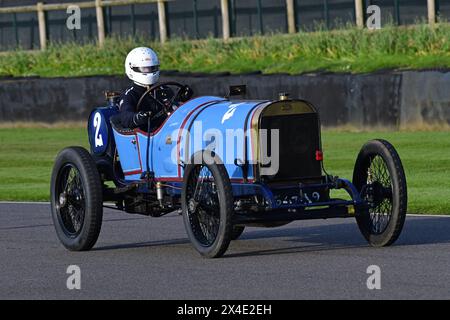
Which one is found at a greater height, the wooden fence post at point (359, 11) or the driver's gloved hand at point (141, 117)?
the wooden fence post at point (359, 11)

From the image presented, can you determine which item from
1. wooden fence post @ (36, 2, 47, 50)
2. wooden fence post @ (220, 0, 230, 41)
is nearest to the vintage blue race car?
wooden fence post @ (220, 0, 230, 41)

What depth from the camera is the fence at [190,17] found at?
25547 millimetres

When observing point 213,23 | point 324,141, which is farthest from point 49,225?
point 213,23

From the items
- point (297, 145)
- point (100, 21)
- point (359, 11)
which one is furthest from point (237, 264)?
point (100, 21)

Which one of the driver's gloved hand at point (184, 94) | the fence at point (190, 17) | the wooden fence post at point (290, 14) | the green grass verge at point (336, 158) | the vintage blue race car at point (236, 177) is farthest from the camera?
the wooden fence post at point (290, 14)

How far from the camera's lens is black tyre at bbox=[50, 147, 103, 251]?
1140cm

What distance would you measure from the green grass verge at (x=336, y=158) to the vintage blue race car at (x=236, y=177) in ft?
9.98

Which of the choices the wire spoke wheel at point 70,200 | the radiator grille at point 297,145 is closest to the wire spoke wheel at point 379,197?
the radiator grille at point 297,145

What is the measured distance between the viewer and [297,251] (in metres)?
11.1

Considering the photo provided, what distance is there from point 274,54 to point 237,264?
15.8 metres

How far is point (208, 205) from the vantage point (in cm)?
1064

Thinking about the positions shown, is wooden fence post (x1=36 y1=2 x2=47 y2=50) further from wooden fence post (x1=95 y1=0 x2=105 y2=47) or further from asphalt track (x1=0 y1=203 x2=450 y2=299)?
asphalt track (x1=0 y1=203 x2=450 y2=299)

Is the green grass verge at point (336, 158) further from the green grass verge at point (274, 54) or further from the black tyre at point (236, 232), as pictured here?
the black tyre at point (236, 232)
